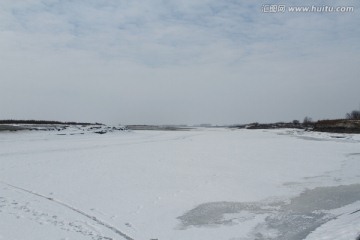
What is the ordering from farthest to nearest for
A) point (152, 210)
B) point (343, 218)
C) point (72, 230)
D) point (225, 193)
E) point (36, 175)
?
point (36, 175) < point (225, 193) < point (152, 210) < point (343, 218) < point (72, 230)

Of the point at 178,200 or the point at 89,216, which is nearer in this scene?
the point at 89,216

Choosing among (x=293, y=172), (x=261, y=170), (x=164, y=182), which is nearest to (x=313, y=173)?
(x=293, y=172)

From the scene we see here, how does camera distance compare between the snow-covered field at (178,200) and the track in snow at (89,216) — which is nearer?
the track in snow at (89,216)

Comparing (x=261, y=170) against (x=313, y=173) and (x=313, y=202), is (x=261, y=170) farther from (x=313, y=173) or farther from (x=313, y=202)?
(x=313, y=202)

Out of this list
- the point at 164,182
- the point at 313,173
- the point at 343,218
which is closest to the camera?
the point at 343,218

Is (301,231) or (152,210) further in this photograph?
(152,210)

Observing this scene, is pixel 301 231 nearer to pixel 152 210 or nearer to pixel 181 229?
pixel 181 229

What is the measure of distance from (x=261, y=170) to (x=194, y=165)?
2.74 metres

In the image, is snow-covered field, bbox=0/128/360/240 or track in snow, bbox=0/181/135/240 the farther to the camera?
snow-covered field, bbox=0/128/360/240

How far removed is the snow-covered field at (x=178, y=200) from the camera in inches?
260

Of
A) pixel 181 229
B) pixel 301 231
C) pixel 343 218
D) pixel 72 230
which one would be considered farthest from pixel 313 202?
pixel 72 230

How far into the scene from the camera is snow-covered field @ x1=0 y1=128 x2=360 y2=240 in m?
6.61

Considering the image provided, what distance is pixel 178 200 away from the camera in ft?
29.5

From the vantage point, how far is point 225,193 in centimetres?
979
